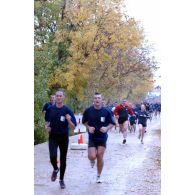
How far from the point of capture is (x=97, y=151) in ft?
20.5

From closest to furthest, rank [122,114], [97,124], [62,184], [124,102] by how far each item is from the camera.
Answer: [62,184], [97,124], [124,102], [122,114]

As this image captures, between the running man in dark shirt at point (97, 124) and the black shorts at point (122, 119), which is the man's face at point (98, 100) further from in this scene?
the black shorts at point (122, 119)

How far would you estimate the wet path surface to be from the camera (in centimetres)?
592

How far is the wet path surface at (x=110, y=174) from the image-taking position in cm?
592

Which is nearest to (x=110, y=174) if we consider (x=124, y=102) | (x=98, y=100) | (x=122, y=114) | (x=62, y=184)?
(x=62, y=184)

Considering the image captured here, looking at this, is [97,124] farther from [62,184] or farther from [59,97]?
[62,184]

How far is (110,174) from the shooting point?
6.91m

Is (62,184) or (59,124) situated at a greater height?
(59,124)

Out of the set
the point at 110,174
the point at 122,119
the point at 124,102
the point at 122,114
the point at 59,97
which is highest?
the point at 59,97

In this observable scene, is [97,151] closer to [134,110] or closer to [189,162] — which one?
[189,162]

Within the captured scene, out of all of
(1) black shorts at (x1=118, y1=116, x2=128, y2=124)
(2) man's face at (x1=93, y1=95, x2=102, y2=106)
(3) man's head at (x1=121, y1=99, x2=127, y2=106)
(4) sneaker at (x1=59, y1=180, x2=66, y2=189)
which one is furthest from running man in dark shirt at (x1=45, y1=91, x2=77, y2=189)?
(1) black shorts at (x1=118, y1=116, x2=128, y2=124)
